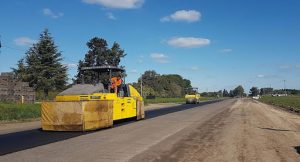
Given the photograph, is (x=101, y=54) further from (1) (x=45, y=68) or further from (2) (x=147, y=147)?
(2) (x=147, y=147)

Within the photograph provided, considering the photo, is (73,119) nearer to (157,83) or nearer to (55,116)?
(55,116)

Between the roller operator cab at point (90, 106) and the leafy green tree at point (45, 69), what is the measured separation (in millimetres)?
41097

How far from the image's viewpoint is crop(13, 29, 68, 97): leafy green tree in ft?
199

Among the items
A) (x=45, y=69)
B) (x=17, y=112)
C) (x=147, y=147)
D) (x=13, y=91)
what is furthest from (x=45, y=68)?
(x=147, y=147)

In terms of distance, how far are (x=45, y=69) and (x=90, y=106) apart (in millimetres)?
47140

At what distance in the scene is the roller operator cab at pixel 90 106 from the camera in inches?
629

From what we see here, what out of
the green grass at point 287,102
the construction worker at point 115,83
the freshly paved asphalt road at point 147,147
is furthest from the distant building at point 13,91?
the green grass at point 287,102

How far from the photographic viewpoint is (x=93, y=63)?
68438 millimetres

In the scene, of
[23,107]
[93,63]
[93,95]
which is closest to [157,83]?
[93,63]

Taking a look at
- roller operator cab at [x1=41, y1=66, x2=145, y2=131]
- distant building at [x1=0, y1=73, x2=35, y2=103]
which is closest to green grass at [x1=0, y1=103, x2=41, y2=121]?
roller operator cab at [x1=41, y1=66, x2=145, y2=131]

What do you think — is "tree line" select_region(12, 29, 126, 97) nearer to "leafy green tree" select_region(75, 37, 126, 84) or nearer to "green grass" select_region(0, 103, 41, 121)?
"leafy green tree" select_region(75, 37, 126, 84)

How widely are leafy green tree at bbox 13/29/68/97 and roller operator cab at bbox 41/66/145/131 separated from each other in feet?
135

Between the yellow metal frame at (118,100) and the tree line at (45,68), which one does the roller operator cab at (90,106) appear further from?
the tree line at (45,68)

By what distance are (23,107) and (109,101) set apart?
11.3m
